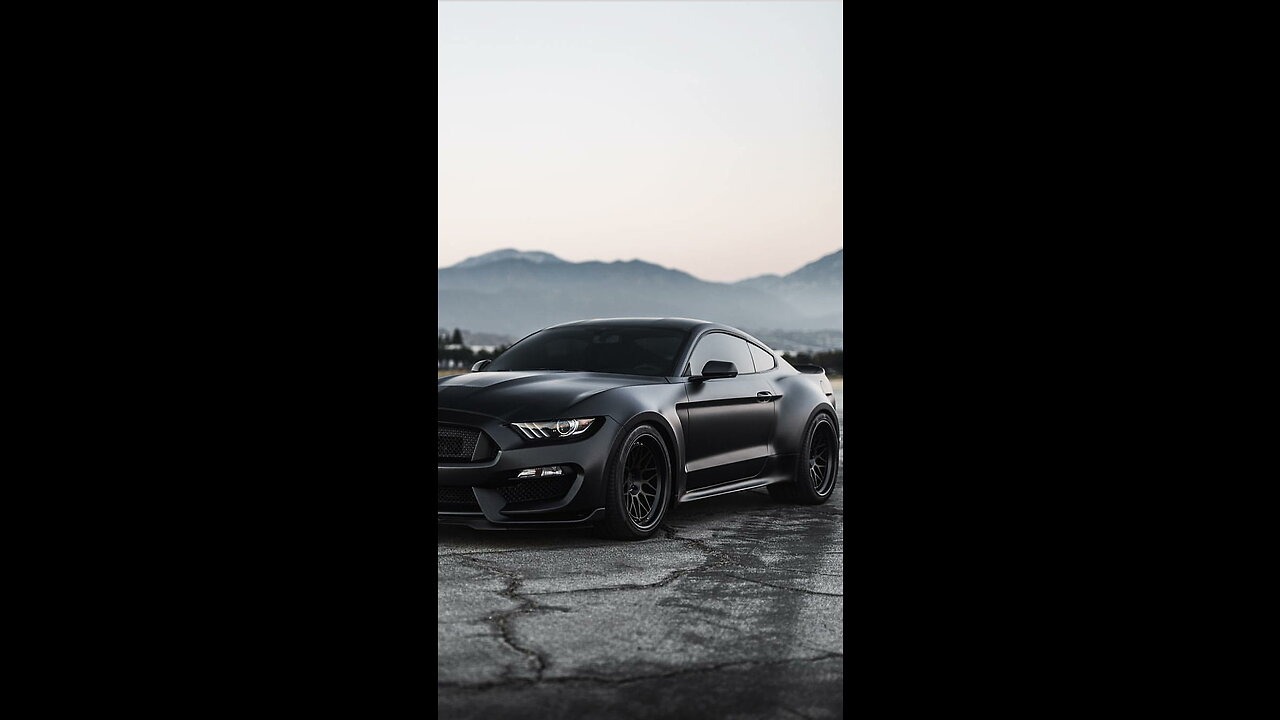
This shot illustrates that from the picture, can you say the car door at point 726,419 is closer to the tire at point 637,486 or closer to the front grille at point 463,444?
the tire at point 637,486

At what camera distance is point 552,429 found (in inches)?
245

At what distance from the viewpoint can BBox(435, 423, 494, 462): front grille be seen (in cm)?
620

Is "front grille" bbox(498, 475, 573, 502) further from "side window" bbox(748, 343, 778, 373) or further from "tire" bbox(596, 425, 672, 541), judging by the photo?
"side window" bbox(748, 343, 778, 373)

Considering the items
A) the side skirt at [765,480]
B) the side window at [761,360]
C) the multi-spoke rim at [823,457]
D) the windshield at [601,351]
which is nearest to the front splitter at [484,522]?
the side skirt at [765,480]

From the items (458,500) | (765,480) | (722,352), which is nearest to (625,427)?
(458,500)

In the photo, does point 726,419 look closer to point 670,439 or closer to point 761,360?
point 670,439

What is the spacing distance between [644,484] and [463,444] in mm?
1114

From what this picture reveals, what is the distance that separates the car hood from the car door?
36 centimetres

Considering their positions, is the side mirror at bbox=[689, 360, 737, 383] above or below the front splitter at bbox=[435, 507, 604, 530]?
above

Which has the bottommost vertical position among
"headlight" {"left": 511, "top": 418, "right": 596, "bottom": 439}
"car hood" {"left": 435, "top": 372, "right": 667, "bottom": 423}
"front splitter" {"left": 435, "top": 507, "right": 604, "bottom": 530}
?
"front splitter" {"left": 435, "top": 507, "right": 604, "bottom": 530}

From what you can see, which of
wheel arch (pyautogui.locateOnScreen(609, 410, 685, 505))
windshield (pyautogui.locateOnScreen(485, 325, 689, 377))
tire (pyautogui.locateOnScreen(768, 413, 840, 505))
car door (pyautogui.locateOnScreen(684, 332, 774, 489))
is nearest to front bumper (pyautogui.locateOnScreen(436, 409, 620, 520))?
wheel arch (pyautogui.locateOnScreen(609, 410, 685, 505))

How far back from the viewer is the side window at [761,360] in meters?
7.96
